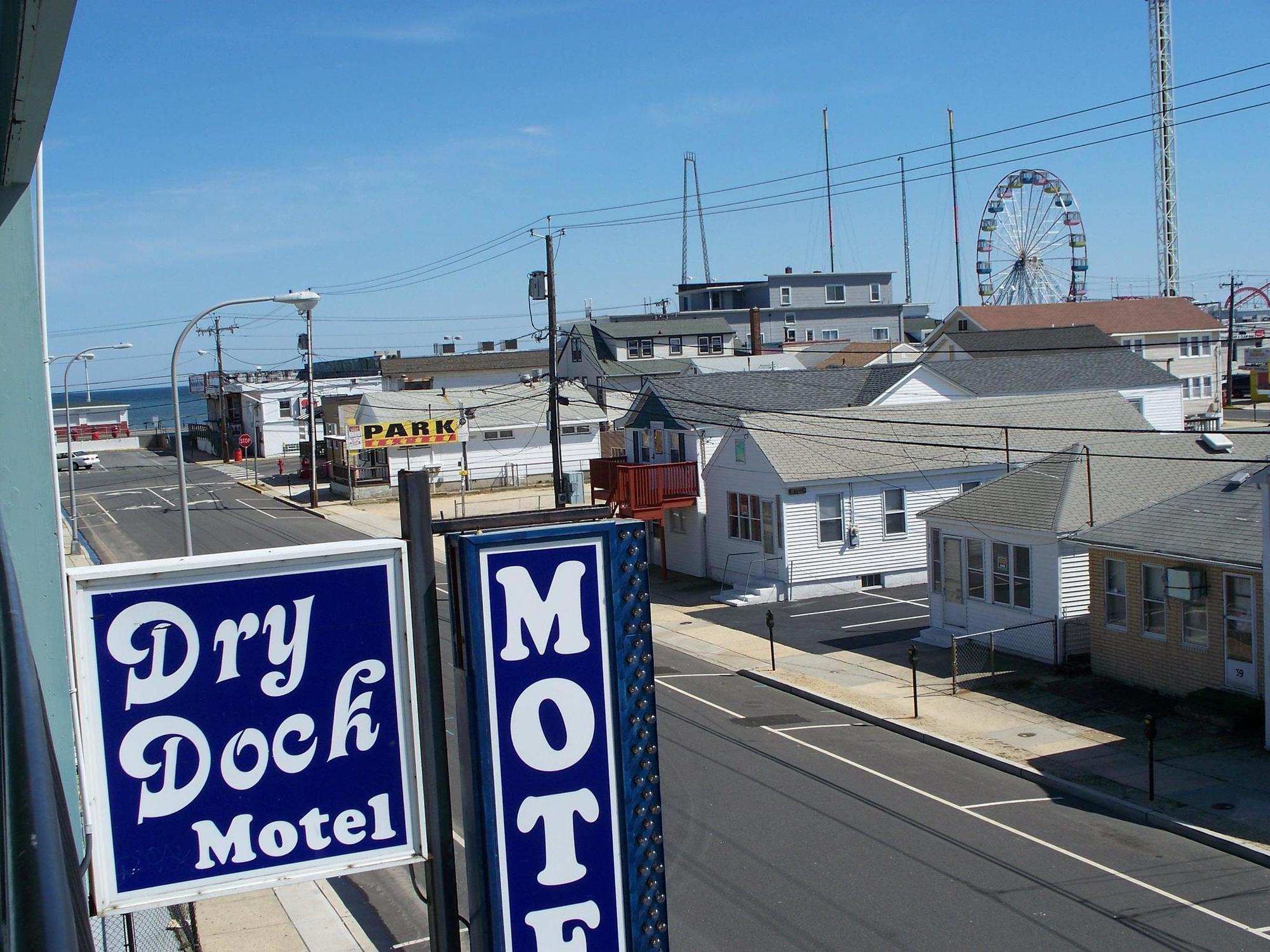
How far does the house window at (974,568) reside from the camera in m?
25.3

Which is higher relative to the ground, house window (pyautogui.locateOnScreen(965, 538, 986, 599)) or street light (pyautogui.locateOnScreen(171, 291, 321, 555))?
street light (pyautogui.locateOnScreen(171, 291, 321, 555))

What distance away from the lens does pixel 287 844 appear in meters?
4.18

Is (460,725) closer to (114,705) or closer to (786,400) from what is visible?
(114,705)

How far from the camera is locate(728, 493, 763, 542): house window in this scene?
1287 inches

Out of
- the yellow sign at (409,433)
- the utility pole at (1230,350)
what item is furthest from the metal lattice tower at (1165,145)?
the yellow sign at (409,433)

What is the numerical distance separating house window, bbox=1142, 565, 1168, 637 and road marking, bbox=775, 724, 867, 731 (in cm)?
561

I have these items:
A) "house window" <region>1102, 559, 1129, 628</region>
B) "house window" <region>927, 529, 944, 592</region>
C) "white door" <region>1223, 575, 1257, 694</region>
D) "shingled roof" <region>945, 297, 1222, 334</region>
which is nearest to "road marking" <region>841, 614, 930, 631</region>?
"house window" <region>927, 529, 944, 592</region>

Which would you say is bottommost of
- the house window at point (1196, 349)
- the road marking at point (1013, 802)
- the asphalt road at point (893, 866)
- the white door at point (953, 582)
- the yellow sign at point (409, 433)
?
the road marking at point (1013, 802)

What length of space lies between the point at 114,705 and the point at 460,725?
1234 millimetres

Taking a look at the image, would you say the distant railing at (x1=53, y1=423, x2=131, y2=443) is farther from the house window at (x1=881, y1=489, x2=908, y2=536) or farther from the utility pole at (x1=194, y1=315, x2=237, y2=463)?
the house window at (x1=881, y1=489, x2=908, y2=536)

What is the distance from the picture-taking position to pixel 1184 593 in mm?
19391

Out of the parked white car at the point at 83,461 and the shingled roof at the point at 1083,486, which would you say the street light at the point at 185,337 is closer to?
the shingled roof at the point at 1083,486

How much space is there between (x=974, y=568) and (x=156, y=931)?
1985 cm

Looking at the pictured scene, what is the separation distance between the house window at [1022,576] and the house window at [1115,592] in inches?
88.8
